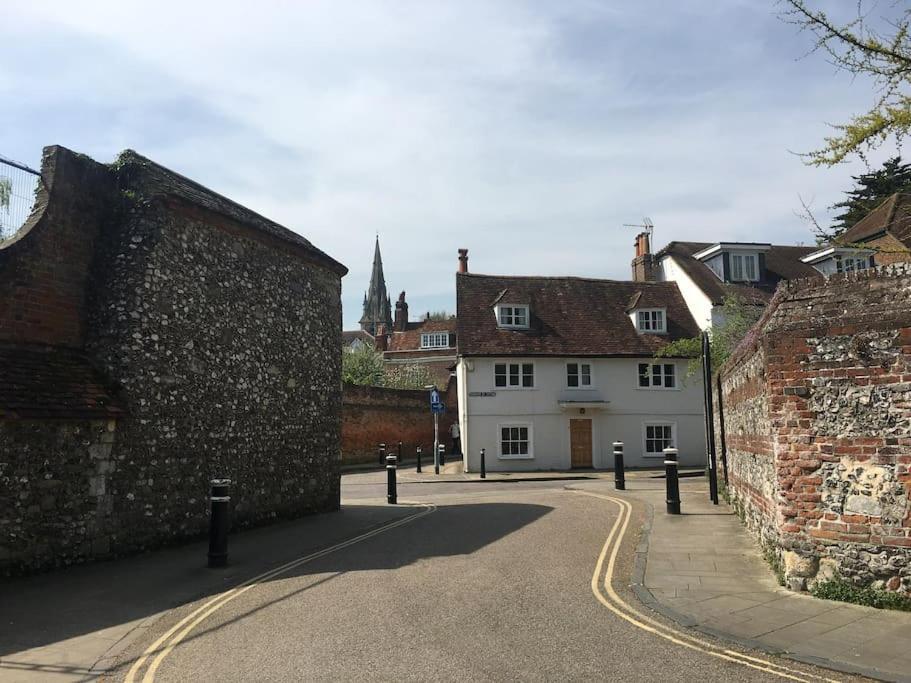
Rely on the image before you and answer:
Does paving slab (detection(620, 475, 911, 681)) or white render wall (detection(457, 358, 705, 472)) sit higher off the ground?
white render wall (detection(457, 358, 705, 472))

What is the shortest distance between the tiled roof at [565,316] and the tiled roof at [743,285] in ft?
4.61

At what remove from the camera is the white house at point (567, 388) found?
29.9 meters

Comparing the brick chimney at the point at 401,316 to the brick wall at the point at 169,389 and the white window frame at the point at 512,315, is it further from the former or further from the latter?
the brick wall at the point at 169,389

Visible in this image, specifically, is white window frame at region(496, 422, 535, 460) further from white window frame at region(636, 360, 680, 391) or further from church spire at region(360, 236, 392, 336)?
church spire at region(360, 236, 392, 336)

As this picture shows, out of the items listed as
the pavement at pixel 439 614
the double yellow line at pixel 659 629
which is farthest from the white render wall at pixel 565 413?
the double yellow line at pixel 659 629

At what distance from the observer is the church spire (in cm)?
10350

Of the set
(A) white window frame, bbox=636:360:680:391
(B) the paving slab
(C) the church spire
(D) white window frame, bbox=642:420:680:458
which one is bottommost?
(B) the paving slab

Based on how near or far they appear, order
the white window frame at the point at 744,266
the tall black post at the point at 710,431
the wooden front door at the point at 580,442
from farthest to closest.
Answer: the white window frame at the point at 744,266 < the wooden front door at the point at 580,442 < the tall black post at the point at 710,431

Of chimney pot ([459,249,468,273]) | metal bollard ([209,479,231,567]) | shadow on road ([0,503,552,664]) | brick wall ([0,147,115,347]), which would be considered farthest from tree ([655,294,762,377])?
brick wall ([0,147,115,347])

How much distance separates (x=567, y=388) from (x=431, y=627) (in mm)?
24789

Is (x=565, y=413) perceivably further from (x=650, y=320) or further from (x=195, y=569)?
(x=195, y=569)

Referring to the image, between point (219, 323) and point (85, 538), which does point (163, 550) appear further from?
point (219, 323)

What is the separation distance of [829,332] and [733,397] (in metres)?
5.27

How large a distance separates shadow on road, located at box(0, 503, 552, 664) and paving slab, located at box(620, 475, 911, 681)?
2963mm
